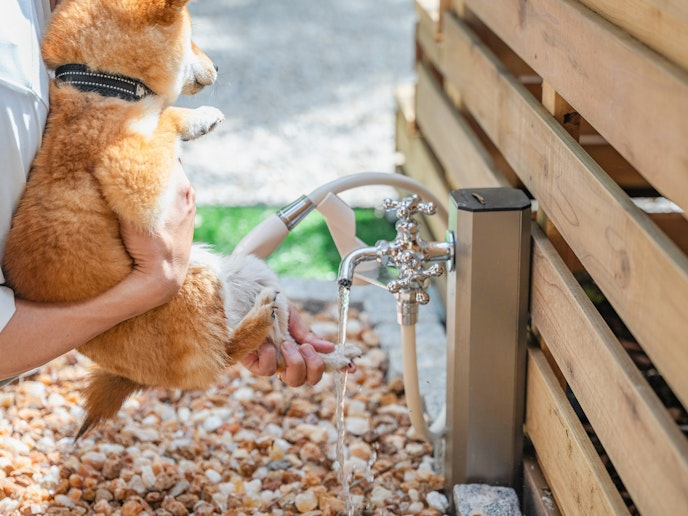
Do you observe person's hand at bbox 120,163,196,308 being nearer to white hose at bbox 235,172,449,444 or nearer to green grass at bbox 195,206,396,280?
white hose at bbox 235,172,449,444

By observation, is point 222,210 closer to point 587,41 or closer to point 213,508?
point 213,508

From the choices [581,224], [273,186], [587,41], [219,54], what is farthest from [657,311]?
[219,54]

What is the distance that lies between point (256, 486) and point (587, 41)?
1.34 m

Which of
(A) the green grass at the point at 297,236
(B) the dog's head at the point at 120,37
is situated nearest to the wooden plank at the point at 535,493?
(B) the dog's head at the point at 120,37

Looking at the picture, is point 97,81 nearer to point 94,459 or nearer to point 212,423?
point 94,459

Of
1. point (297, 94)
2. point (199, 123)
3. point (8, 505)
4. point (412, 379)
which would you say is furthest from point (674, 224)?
point (297, 94)

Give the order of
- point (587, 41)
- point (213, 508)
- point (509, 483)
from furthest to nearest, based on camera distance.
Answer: point (213, 508) → point (509, 483) → point (587, 41)

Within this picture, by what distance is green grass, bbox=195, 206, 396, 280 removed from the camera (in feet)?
11.5

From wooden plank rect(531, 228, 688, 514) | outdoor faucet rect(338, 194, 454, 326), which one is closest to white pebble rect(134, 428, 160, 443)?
outdoor faucet rect(338, 194, 454, 326)

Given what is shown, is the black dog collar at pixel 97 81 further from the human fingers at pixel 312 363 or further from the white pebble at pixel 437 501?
the white pebble at pixel 437 501

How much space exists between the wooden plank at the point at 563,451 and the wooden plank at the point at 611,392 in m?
0.06

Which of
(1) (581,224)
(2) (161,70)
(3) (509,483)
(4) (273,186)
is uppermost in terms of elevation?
(2) (161,70)

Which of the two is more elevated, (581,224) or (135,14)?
(135,14)

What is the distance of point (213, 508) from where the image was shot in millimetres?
2080
